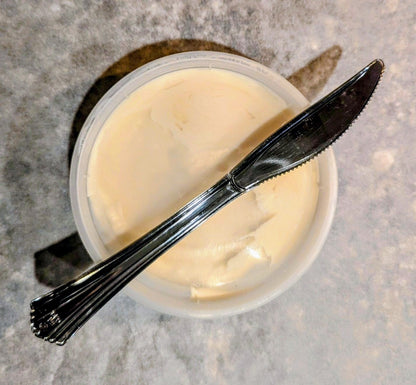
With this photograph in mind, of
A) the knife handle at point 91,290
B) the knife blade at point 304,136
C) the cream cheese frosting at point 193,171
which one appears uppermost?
the knife blade at point 304,136

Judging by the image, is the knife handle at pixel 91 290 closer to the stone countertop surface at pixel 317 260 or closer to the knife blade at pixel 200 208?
the knife blade at pixel 200 208

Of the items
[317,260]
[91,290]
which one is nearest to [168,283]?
[91,290]

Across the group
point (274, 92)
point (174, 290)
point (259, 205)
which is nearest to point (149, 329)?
point (174, 290)

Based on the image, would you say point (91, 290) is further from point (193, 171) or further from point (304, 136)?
point (304, 136)

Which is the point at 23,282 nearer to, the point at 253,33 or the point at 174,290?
the point at 174,290

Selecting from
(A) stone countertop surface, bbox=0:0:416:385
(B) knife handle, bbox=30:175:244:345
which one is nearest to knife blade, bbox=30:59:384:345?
(B) knife handle, bbox=30:175:244:345

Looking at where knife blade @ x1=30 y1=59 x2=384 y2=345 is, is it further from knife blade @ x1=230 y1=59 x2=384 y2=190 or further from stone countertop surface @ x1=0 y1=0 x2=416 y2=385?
stone countertop surface @ x1=0 y1=0 x2=416 y2=385

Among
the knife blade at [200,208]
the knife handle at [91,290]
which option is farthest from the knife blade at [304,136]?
the knife handle at [91,290]
